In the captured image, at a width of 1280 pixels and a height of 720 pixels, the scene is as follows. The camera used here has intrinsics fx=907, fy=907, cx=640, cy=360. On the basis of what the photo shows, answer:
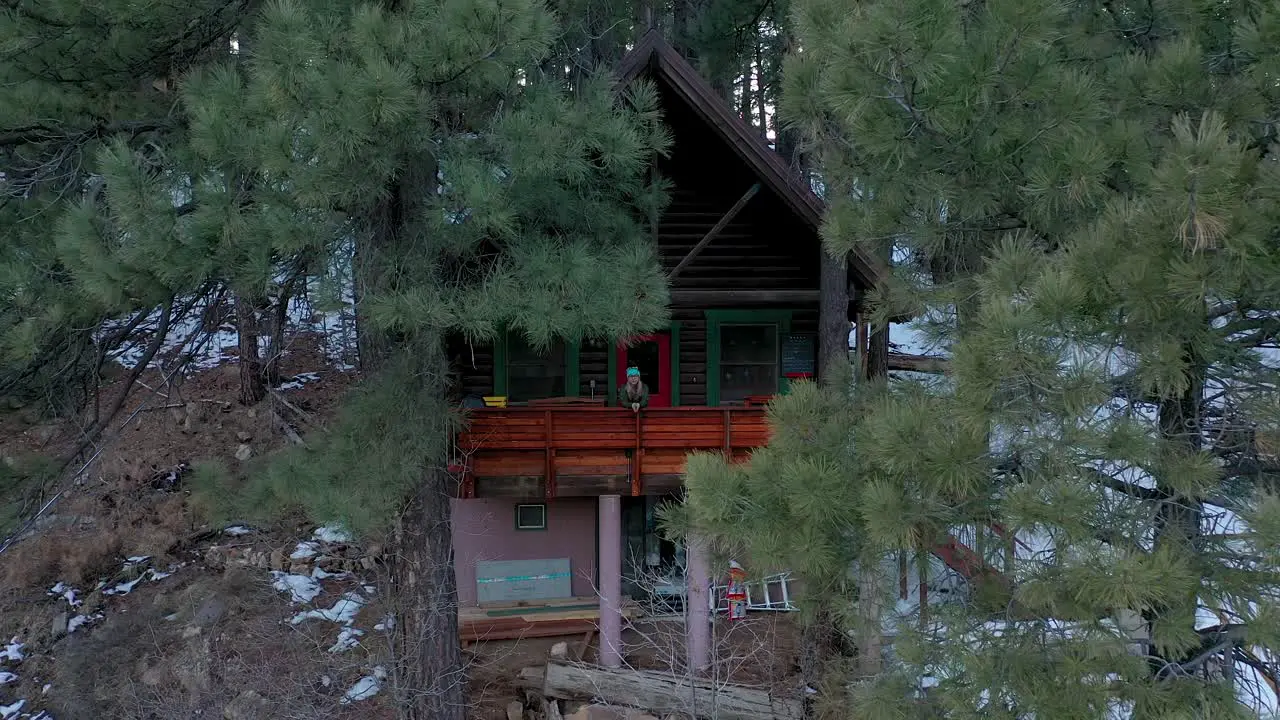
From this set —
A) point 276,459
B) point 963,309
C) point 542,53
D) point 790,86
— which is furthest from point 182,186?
point 963,309

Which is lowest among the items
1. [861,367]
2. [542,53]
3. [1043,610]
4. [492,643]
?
[492,643]

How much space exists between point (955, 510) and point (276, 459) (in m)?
5.32

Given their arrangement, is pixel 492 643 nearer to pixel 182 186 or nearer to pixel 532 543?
pixel 532 543

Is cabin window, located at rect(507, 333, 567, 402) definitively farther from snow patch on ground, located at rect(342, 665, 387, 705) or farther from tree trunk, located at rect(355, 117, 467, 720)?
snow patch on ground, located at rect(342, 665, 387, 705)

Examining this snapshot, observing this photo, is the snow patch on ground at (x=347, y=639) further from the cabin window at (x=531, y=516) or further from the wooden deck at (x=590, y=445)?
the wooden deck at (x=590, y=445)

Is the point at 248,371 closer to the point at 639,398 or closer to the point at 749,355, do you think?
the point at 639,398

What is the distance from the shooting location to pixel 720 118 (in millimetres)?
9156

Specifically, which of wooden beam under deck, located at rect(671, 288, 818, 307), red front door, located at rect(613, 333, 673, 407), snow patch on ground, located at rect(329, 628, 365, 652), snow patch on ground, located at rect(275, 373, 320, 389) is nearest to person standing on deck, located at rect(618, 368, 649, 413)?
wooden beam under deck, located at rect(671, 288, 818, 307)

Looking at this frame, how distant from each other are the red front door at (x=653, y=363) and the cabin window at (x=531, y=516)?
2.03 metres

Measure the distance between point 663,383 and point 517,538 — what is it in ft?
9.67

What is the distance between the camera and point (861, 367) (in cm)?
645

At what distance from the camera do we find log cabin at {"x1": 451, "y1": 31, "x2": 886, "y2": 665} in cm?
969

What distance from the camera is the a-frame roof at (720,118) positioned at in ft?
29.7

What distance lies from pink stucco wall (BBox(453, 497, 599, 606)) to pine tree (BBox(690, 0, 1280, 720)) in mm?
7434
